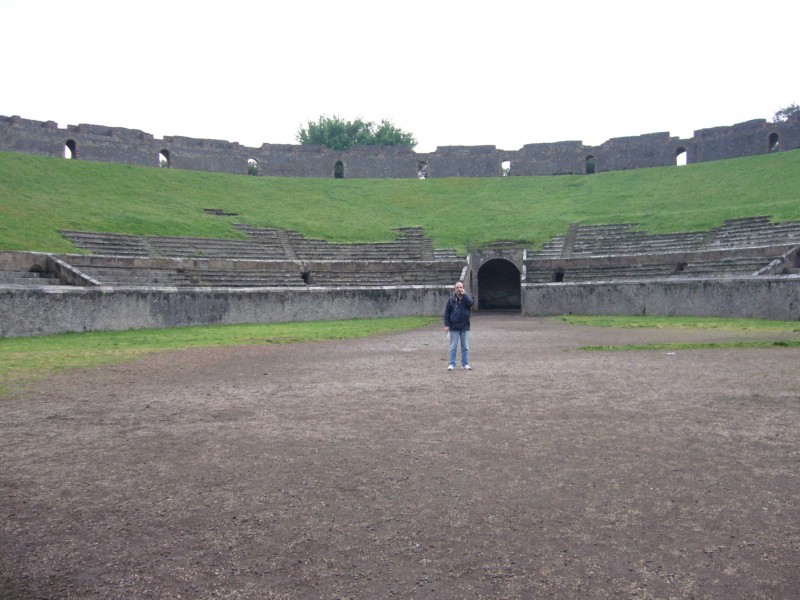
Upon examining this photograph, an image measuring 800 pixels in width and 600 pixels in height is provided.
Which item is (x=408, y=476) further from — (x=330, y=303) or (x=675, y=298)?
(x=675, y=298)

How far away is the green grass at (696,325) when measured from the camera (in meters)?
11.4

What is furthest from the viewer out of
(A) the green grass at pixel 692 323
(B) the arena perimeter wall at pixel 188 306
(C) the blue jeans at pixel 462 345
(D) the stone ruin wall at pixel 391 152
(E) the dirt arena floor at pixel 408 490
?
(D) the stone ruin wall at pixel 391 152

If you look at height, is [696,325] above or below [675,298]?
below

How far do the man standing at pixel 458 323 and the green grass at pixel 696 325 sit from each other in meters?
2.95

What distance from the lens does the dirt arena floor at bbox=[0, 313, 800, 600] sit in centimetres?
304

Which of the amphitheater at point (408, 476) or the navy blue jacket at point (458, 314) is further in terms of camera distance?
the navy blue jacket at point (458, 314)

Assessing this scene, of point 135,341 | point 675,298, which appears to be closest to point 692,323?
point 675,298

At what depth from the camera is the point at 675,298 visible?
1980cm

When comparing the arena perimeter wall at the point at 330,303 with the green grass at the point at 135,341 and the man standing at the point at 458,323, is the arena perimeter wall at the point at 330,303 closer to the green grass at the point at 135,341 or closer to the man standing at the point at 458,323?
the green grass at the point at 135,341

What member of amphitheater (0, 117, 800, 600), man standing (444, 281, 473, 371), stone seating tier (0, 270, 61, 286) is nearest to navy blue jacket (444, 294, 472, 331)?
man standing (444, 281, 473, 371)

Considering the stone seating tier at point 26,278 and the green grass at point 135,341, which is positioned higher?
the stone seating tier at point 26,278

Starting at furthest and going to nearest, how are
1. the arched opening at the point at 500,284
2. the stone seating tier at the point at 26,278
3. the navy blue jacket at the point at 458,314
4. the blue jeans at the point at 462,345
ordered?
the arched opening at the point at 500,284 → the stone seating tier at the point at 26,278 → the navy blue jacket at the point at 458,314 → the blue jeans at the point at 462,345

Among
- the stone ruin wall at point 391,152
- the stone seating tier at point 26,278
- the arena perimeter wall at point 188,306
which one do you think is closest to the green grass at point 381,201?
the stone seating tier at point 26,278

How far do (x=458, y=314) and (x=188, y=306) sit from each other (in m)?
10.9
